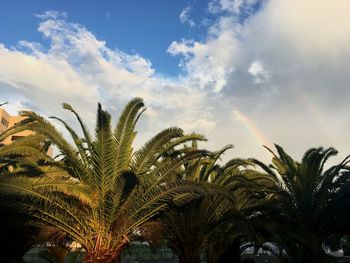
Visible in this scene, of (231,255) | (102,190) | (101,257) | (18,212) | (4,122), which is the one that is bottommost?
(101,257)

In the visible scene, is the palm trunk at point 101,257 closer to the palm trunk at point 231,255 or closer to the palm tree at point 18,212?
the palm tree at point 18,212

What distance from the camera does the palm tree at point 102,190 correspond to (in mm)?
12750

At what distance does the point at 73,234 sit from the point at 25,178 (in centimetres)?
232

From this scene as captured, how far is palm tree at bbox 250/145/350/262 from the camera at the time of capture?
774 inches

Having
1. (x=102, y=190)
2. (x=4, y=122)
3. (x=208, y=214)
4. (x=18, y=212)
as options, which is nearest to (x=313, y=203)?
(x=208, y=214)

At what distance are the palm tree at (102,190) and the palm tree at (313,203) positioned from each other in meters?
7.54

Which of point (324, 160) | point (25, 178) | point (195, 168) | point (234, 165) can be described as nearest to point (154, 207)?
point (25, 178)

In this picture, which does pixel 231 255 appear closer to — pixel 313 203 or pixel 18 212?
pixel 313 203

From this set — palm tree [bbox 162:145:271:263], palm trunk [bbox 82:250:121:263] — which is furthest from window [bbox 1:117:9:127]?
palm trunk [bbox 82:250:121:263]

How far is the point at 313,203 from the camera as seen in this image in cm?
2002

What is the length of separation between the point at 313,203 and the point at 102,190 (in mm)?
10856

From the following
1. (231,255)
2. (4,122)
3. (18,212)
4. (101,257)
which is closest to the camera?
(101,257)

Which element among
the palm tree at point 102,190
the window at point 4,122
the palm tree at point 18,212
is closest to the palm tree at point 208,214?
the palm tree at point 102,190

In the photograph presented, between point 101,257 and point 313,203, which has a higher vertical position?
point 313,203
